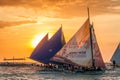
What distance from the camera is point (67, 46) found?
379ft

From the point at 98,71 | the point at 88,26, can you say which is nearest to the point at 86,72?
the point at 98,71

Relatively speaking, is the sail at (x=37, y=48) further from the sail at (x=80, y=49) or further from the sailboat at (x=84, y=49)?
the sailboat at (x=84, y=49)

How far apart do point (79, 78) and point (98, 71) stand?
539 inches

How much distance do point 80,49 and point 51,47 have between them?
25303mm

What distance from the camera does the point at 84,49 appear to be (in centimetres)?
11394

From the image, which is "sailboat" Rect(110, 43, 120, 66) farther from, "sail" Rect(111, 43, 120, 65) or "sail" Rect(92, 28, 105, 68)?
"sail" Rect(92, 28, 105, 68)

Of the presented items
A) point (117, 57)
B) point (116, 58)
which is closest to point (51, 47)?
point (117, 57)

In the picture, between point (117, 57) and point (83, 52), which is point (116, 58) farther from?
point (83, 52)

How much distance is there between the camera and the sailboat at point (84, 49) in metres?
112

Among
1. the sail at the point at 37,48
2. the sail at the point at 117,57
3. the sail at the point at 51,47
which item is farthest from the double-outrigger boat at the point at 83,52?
the sail at the point at 117,57

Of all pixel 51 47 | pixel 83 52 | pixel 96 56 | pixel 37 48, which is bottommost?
pixel 96 56

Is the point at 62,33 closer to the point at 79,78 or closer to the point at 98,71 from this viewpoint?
the point at 98,71

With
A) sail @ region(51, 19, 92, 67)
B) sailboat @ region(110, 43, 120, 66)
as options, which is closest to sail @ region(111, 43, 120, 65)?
sailboat @ region(110, 43, 120, 66)

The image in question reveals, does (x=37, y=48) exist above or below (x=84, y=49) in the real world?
above
